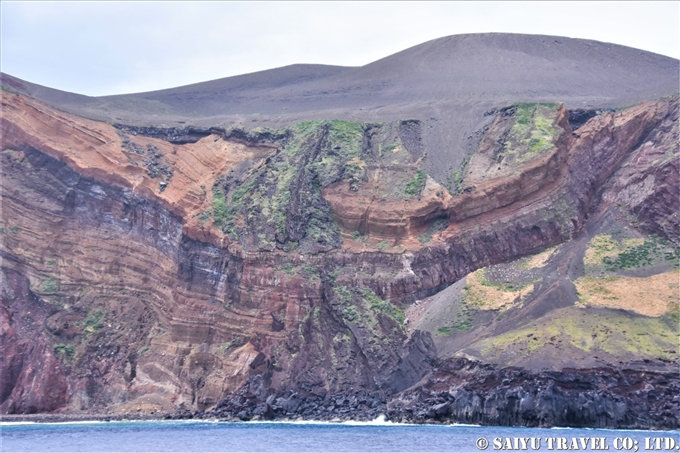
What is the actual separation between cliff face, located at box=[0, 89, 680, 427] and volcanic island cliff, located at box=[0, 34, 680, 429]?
0.66ft

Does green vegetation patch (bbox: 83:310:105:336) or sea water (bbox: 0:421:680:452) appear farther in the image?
green vegetation patch (bbox: 83:310:105:336)

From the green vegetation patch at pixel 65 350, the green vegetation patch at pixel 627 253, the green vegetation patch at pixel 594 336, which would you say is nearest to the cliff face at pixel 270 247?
the green vegetation patch at pixel 65 350

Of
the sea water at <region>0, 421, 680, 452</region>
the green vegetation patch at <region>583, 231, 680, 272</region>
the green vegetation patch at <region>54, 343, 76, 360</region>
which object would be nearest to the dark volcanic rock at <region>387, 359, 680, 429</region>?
the sea water at <region>0, 421, 680, 452</region>

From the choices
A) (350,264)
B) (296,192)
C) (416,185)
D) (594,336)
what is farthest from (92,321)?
(594,336)

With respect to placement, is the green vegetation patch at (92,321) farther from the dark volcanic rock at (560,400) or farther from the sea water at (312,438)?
the dark volcanic rock at (560,400)

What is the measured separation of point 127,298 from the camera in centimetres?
7544

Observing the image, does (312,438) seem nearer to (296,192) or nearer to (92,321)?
(92,321)

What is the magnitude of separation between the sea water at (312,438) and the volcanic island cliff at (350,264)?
12.2ft

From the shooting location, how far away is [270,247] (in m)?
74.5

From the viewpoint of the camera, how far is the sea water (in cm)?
4347

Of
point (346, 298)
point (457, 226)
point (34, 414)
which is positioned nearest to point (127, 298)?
point (34, 414)

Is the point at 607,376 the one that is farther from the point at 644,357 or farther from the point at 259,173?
the point at 259,173

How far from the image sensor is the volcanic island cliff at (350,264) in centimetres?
5862

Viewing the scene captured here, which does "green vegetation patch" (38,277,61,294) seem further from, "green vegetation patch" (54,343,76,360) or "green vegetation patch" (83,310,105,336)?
"green vegetation patch" (54,343,76,360)
